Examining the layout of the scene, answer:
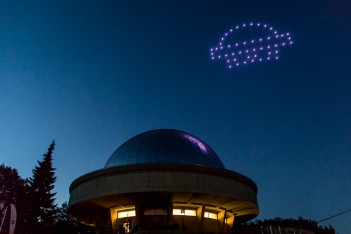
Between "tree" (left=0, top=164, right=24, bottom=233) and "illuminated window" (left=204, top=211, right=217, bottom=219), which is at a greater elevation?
"tree" (left=0, top=164, right=24, bottom=233)

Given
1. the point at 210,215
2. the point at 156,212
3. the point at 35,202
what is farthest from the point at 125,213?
the point at 35,202

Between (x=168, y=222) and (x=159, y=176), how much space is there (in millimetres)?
5653

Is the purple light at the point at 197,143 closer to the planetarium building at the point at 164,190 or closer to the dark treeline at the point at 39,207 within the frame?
the planetarium building at the point at 164,190

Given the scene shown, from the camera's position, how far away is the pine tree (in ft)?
153

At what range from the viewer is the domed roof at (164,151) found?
3328cm

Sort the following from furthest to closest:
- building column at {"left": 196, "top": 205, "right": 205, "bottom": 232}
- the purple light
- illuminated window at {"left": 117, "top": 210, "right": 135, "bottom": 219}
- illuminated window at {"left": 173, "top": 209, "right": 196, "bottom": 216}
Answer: the purple light, illuminated window at {"left": 117, "top": 210, "right": 135, "bottom": 219}, illuminated window at {"left": 173, "top": 209, "right": 196, "bottom": 216}, building column at {"left": 196, "top": 205, "right": 205, "bottom": 232}

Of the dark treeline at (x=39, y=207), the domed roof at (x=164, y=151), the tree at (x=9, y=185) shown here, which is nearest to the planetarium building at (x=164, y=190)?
the domed roof at (x=164, y=151)

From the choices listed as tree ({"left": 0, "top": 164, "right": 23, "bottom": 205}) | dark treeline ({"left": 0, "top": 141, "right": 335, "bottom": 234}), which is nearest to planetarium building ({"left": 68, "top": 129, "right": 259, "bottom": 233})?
dark treeline ({"left": 0, "top": 141, "right": 335, "bottom": 234})

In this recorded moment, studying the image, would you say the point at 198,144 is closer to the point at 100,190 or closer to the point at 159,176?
the point at 159,176

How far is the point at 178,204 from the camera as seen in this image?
112ft

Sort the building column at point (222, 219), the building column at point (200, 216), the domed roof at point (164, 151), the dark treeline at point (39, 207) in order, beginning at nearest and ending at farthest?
the domed roof at point (164, 151)
the building column at point (200, 216)
the building column at point (222, 219)
the dark treeline at point (39, 207)

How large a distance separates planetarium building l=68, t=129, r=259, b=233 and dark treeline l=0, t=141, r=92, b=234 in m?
7.95

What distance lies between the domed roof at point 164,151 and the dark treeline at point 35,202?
1556 centimetres

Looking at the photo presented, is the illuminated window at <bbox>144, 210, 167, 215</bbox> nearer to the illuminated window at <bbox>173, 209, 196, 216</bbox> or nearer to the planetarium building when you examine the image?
the planetarium building
